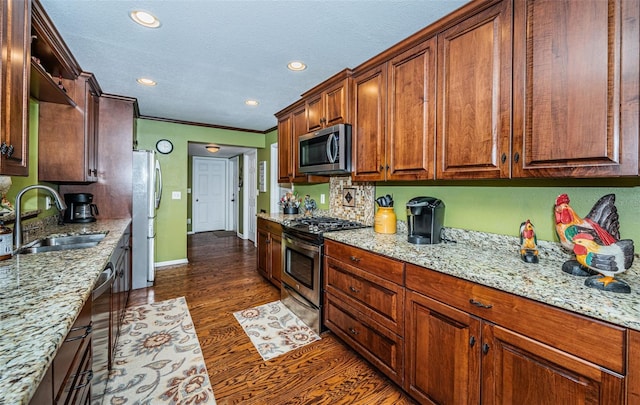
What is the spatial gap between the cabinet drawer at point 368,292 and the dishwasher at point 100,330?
1.45 meters

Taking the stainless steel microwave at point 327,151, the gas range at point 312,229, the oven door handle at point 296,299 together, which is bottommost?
the oven door handle at point 296,299

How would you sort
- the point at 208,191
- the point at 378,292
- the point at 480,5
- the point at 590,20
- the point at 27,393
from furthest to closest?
the point at 208,191 → the point at 378,292 → the point at 480,5 → the point at 590,20 → the point at 27,393

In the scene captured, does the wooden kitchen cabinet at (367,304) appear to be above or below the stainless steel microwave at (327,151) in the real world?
below

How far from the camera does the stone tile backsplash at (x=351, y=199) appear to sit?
2795mm

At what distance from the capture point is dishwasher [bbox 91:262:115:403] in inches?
51.9

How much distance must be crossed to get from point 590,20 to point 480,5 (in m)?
0.54

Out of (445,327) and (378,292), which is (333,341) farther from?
(445,327)

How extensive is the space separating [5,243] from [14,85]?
78 centimetres

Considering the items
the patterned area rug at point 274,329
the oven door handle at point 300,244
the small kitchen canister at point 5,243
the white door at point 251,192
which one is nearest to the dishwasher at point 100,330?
the small kitchen canister at point 5,243

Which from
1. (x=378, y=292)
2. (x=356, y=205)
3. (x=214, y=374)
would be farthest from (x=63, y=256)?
(x=356, y=205)

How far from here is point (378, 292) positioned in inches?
71.3

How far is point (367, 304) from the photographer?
1.91 m

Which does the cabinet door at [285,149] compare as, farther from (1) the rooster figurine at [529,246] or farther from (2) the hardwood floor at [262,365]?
(1) the rooster figurine at [529,246]

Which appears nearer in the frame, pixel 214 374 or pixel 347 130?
pixel 214 374
